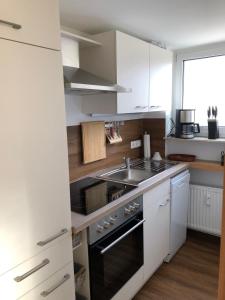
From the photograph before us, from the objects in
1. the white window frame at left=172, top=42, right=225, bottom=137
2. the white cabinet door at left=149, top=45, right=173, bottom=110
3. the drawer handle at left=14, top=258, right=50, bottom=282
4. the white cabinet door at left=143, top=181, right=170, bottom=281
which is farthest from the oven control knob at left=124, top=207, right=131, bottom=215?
the white window frame at left=172, top=42, right=225, bottom=137

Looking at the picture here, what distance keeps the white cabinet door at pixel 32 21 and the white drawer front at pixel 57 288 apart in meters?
1.10

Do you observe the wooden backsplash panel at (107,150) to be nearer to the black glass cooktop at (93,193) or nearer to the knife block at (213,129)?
the black glass cooktop at (93,193)

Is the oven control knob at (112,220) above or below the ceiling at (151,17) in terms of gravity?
below

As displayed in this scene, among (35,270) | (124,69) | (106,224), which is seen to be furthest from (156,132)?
(35,270)

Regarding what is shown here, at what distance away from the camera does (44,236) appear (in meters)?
1.16

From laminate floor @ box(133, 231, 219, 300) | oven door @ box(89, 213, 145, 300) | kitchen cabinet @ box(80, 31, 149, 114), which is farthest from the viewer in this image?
laminate floor @ box(133, 231, 219, 300)

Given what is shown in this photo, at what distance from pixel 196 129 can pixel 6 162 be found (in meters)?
2.31

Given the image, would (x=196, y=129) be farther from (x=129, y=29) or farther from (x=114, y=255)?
(x=114, y=255)

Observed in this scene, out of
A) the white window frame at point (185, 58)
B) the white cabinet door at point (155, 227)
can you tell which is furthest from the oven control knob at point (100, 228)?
the white window frame at point (185, 58)

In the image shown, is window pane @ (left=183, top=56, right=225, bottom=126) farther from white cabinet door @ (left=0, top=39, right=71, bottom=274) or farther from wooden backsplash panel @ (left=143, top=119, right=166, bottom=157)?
white cabinet door @ (left=0, top=39, right=71, bottom=274)

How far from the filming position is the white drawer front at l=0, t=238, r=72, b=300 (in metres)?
1.03

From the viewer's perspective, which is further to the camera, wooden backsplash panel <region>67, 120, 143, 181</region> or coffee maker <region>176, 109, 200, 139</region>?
coffee maker <region>176, 109, 200, 139</region>

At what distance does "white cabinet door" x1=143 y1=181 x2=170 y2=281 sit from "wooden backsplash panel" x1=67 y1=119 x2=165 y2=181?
0.61 meters

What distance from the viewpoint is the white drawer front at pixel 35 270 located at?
1033 millimetres
